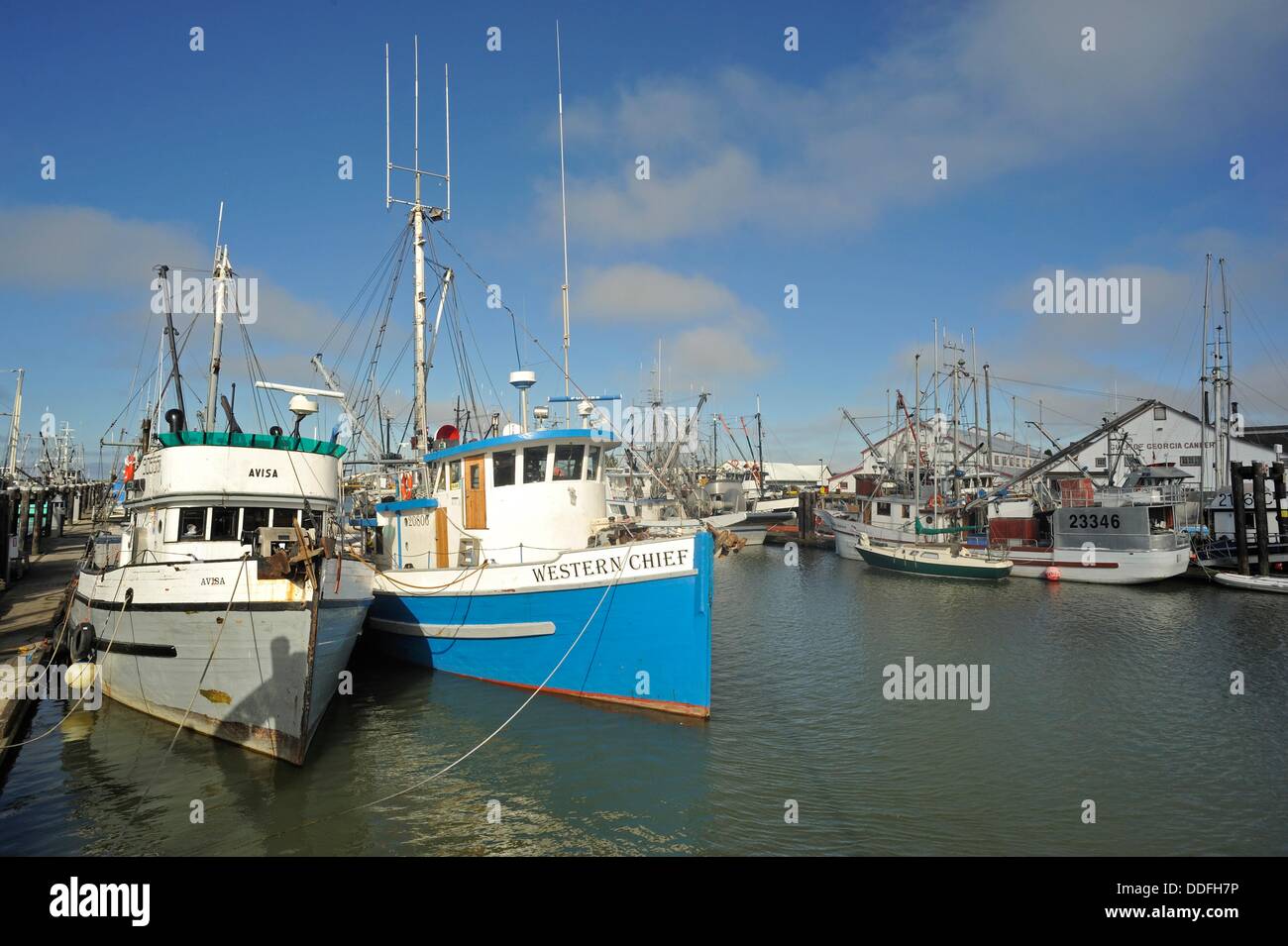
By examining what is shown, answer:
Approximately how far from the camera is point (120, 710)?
13078 mm

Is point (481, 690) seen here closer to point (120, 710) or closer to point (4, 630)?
point (120, 710)

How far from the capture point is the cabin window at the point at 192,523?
12.6 m

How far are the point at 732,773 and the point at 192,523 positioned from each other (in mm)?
10406

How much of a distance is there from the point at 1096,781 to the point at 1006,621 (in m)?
14.7

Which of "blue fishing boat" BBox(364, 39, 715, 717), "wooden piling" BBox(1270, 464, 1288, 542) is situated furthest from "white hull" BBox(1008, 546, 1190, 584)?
"blue fishing boat" BBox(364, 39, 715, 717)

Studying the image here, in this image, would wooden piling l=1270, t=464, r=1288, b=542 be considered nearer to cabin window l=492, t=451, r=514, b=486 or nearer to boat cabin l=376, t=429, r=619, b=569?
boat cabin l=376, t=429, r=619, b=569

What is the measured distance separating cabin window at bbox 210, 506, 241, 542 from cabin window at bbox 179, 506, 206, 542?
0.17 meters

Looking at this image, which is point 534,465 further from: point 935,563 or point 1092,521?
point 1092,521

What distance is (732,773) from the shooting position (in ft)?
36.6

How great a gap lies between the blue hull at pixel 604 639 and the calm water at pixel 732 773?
47cm

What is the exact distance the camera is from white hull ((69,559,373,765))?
10375 mm

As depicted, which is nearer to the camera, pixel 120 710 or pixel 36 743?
pixel 36 743

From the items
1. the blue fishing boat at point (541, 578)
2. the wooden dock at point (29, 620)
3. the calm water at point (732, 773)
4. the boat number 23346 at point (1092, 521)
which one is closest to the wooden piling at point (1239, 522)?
the boat number 23346 at point (1092, 521)
